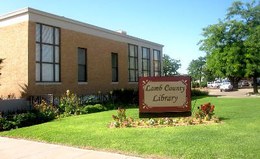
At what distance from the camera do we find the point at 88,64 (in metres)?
25.8

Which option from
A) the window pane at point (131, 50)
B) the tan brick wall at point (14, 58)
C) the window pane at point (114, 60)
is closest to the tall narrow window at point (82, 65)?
the window pane at point (114, 60)

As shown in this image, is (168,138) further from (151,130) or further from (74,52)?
(74,52)

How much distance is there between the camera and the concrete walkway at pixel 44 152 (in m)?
8.19

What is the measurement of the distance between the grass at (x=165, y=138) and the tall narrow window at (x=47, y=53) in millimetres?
8586

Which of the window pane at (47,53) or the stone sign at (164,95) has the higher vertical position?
the window pane at (47,53)

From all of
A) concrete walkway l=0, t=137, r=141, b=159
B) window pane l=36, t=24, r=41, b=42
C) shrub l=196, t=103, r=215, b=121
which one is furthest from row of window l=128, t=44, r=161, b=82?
concrete walkway l=0, t=137, r=141, b=159

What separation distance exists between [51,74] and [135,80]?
1305 cm

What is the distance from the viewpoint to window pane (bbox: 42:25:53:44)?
2127 centimetres

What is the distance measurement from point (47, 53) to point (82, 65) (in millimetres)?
4286

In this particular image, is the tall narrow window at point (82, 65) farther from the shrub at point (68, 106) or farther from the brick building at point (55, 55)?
the shrub at point (68, 106)

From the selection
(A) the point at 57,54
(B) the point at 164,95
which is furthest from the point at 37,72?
(B) the point at 164,95

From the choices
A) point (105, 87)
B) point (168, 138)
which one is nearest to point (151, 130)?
point (168, 138)

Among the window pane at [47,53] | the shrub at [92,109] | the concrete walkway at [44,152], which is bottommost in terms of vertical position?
the concrete walkway at [44,152]

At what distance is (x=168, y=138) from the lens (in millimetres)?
9758
